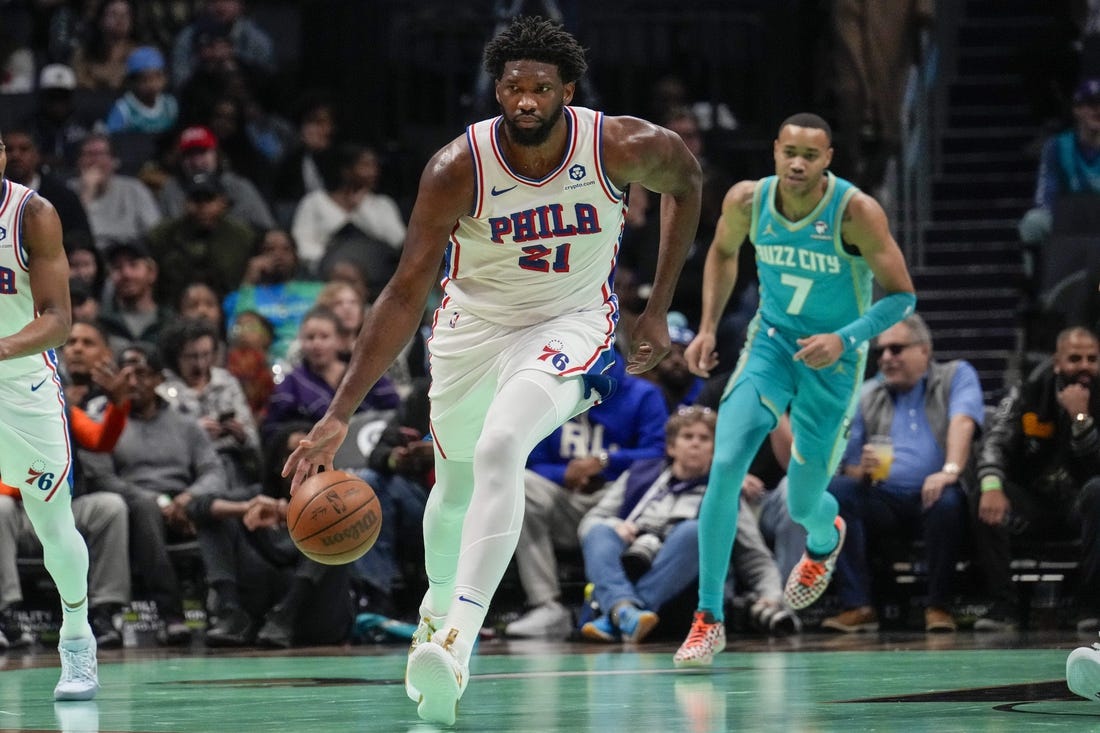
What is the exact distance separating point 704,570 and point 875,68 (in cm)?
726

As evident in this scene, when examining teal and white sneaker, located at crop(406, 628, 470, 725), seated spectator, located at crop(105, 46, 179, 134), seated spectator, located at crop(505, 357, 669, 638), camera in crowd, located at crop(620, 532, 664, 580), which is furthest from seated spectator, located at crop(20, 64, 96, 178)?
teal and white sneaker, located at crop(406, 628, 470, 725)

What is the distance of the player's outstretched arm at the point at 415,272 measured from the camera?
19.4 ft

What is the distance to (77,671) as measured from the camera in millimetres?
6848

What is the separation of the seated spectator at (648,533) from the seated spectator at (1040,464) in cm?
158

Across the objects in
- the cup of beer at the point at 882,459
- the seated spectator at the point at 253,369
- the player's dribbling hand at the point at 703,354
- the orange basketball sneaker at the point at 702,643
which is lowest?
the orange basketball sneaker at the point at 702,643

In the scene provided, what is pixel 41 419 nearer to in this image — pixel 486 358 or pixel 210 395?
pixel 486 358

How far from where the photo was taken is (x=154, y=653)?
31.1ft

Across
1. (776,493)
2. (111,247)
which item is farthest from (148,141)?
(776,493)

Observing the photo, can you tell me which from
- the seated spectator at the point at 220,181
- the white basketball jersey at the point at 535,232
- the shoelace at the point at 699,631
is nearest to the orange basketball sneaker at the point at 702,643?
the shoelace at the point at 699,631

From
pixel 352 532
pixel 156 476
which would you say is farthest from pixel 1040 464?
pixel 352 532

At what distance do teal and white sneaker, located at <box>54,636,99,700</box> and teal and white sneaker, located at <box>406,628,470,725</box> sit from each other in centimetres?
177

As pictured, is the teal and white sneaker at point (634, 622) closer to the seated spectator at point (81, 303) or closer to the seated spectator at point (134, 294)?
the seated spectator at point (81, 303)

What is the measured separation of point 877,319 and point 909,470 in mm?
2385

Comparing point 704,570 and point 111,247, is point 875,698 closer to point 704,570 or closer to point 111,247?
point 704,570
